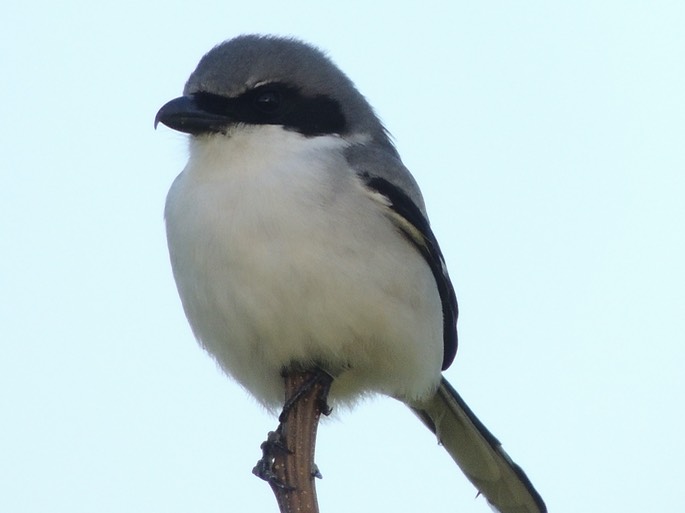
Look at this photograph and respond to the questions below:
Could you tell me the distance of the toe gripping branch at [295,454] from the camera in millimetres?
4375

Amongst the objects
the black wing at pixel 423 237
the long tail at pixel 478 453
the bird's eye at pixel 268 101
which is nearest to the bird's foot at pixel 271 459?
the black wing at pixel 423 237

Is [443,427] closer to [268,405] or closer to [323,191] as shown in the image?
[268,405]

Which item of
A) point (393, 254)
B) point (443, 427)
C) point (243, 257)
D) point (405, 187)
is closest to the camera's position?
point (243, 257)

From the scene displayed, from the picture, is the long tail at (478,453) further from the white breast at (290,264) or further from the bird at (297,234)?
the white breast at (290,264)

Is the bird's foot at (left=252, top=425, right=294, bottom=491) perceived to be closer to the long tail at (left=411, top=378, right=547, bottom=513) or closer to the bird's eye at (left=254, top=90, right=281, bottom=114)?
the bird's eye at (left=254, top=90, right=281, bottom=114)

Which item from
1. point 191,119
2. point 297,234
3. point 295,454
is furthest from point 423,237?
point 295,454

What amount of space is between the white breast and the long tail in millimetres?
807

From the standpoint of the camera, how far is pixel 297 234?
16.4 feet

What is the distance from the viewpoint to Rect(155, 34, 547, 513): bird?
505 centimetres

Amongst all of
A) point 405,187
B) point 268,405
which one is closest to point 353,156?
point 405,187

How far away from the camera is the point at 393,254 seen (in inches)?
213

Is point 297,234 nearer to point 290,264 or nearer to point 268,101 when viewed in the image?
point 290,264

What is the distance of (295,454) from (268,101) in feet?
5.47

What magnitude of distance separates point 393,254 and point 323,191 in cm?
45
